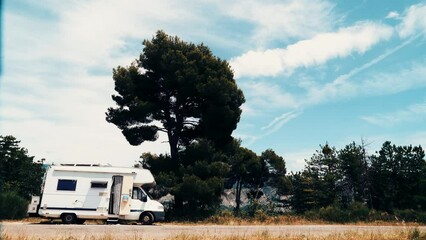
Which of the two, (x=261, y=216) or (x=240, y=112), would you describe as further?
(x=240, y=112)

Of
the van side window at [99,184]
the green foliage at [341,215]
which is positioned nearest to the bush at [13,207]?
the van side window at [99,184]

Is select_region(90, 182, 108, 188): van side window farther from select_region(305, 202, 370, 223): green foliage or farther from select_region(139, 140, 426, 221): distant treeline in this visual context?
select_region(305, 202, 370, 223): green foliage

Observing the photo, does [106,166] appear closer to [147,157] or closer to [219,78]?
[147,157]

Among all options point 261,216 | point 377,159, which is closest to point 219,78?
point 261,216

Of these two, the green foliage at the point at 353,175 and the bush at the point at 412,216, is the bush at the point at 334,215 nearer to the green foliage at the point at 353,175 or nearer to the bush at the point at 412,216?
the bush at the point at 412,216

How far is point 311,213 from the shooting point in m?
29.1

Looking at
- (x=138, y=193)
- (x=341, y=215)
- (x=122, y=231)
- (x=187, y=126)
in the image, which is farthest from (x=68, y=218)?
(x=341, y=215)

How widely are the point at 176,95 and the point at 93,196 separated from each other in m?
11.6

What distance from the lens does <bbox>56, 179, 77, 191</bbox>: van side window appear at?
2114 centimetres

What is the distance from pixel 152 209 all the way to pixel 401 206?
109 feet

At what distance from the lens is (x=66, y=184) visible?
2120 cm

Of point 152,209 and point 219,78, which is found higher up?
point 219,78

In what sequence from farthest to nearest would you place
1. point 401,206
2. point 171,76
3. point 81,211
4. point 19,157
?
point 19,157, point 401,206, point 171,76, point 81,211

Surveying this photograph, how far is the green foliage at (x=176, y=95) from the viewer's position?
28625 millimetres
